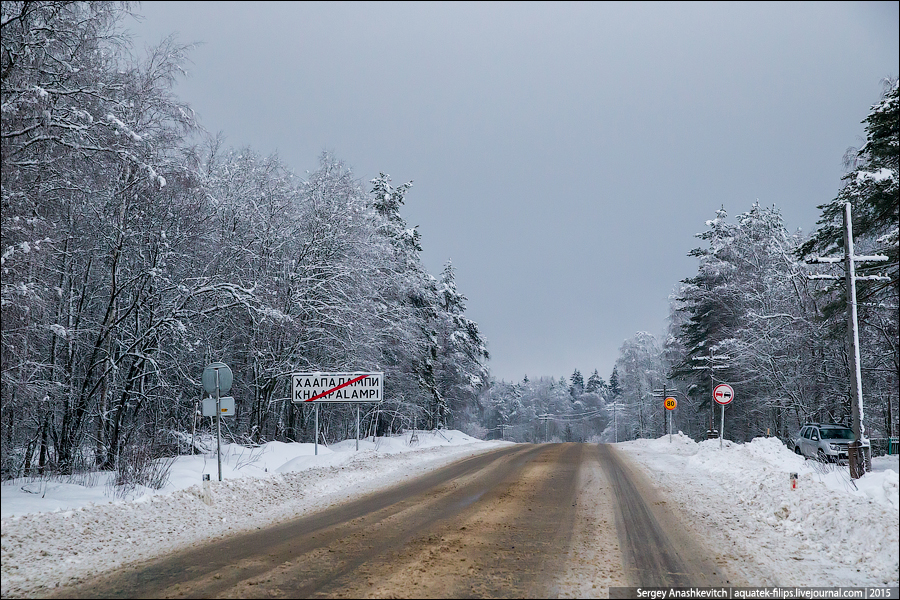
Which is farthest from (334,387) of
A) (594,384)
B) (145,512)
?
(594,384)

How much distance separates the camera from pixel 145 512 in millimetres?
9625

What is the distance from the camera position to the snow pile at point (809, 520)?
6.86 meters

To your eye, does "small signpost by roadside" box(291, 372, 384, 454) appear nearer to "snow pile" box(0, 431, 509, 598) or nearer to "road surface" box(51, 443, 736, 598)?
"snow pile" box(0, 431, 509, 598)

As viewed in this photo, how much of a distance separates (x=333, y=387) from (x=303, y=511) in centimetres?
1088

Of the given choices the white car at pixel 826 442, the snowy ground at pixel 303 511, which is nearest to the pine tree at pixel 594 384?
the white car at pixel 826 442

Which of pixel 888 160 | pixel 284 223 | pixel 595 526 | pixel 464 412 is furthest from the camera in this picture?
pixel 464 412

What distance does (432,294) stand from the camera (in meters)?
41.6

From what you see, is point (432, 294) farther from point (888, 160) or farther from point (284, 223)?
point (888, 160)

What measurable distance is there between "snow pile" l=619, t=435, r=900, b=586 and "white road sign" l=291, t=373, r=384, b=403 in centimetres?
1161

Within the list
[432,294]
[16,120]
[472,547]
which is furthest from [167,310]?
[432,294]

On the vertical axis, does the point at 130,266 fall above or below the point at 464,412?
above

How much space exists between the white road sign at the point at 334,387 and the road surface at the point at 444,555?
31.6ft

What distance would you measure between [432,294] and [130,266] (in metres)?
26.1

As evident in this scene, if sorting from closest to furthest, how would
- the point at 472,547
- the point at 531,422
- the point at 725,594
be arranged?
the point at 725,594
the point at 472,547
the point at 531,422
